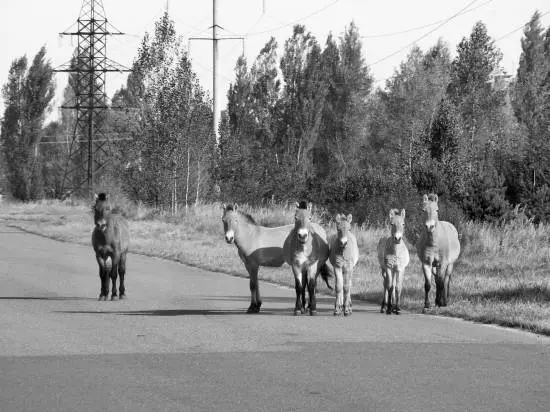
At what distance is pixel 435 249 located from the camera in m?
17.0

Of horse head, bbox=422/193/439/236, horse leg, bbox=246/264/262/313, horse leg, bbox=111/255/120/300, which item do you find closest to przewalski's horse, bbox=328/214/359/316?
horse leg, bbox=246/264/262/313

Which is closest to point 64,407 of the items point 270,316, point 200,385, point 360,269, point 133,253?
point 200,385

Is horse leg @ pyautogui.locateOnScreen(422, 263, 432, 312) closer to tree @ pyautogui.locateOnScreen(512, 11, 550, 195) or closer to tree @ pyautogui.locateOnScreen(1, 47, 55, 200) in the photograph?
tree @ pyautogui.locateOnScreen(512, 11, 550, 195)

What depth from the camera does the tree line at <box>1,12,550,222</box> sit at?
4238 cm

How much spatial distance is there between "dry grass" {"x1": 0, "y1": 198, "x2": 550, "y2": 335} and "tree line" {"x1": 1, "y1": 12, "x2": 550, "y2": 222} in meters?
1.91

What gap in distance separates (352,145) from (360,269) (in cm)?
6073

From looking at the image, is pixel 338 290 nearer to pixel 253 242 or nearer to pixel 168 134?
pixel 253 242

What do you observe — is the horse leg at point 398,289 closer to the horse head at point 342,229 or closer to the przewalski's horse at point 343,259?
the przewalski's horse at point 343,259

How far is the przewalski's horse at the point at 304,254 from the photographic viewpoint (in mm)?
15830

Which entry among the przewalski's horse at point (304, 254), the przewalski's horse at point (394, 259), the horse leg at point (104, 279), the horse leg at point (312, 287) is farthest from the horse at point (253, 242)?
the horse leg at point (104, 279)

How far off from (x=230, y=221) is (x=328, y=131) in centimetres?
6983

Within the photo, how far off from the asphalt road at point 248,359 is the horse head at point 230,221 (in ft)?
3.89

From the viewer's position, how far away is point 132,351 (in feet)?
39.8

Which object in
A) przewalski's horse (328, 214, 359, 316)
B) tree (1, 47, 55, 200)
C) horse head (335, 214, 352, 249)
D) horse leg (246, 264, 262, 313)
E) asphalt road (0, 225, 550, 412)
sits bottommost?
asphalt road (0, 225, 550, 412)
